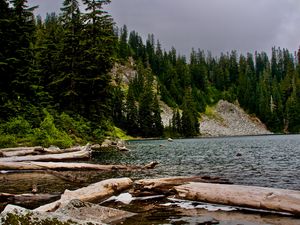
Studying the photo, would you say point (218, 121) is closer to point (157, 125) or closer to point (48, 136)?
point (157, 125)

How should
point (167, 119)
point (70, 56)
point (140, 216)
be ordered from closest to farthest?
point (140, 216) → point (70, 56) → point (167, 119)

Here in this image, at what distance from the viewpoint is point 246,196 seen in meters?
9.85

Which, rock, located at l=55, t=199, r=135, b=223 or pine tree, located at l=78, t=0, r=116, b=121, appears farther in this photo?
pine tree, located at l=78, t=0, r=116, b=121

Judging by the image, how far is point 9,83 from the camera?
32562 millimetres

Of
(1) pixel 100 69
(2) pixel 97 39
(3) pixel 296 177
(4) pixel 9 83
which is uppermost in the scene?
(2) pixel 97 39

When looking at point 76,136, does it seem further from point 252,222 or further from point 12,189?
point 252,222

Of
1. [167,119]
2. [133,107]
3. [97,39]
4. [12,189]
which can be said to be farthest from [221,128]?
[12,189]

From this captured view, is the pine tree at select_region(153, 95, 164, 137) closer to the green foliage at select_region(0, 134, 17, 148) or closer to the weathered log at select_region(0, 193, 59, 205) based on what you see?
the green foliage at select_region(0, 134, 17, 148)

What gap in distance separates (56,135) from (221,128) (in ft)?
507

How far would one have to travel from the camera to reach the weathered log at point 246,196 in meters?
9.00

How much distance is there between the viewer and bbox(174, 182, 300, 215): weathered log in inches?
354

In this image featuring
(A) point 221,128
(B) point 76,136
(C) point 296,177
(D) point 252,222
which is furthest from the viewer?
(A) point 221,128

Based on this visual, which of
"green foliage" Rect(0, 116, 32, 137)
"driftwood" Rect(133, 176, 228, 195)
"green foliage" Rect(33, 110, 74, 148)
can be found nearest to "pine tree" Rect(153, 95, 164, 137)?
"green foliage" Rect(33, 110, 74, 148)

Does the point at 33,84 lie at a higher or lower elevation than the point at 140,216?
higher
